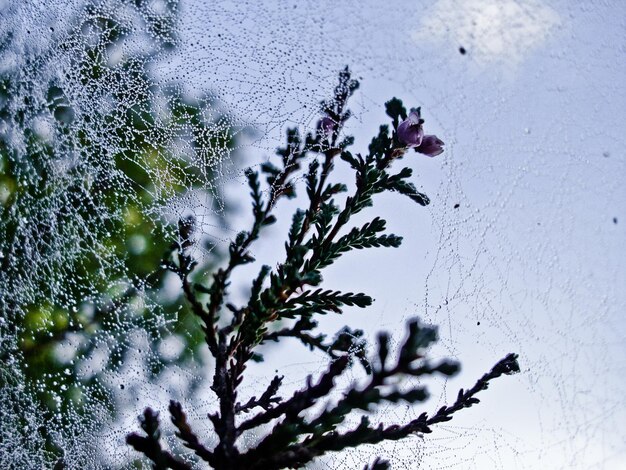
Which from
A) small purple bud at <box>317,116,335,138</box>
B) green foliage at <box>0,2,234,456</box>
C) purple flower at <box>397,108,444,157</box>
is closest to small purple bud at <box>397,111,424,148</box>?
purple flower at <box>397,108,444,157</box>

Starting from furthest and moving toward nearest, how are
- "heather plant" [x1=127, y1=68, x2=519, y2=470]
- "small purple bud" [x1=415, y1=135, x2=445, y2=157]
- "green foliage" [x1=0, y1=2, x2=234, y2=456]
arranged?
"green foliage" [x1=0, y1=2, x2=234, y2=456]
"small purple bud" [x1=415, y1=135, x2=445, y2=157]
"heather plant" [x1=127, y1=68, x2=519, y2=470]

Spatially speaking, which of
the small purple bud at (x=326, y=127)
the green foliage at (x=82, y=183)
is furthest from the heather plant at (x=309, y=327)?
the green foliage at (x=82, y=183)

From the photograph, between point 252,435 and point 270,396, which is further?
point 252,435

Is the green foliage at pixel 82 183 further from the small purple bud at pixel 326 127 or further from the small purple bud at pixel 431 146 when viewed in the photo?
the small purple bud at pixel 431 146

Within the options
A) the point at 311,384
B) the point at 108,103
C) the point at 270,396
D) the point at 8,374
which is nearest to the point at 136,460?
the point at 8,374

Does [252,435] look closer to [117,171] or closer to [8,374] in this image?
[8,374]

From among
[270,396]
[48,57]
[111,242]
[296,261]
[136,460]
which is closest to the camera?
[296,261]

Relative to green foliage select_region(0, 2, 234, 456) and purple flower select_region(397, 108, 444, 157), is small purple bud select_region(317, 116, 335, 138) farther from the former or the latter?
green foliage select_region(0, 2, 234, 456)
